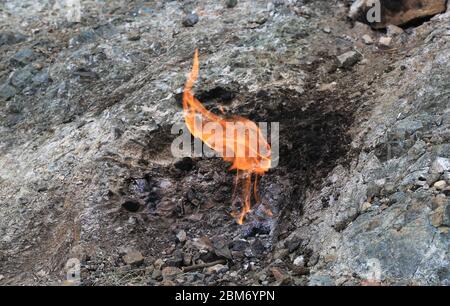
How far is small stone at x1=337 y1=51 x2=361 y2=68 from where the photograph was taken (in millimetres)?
5859

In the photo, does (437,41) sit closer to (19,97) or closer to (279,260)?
(279,260)

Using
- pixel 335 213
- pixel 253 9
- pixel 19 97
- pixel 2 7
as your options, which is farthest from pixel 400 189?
pixel 2 7

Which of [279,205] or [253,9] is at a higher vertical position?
[253,9]

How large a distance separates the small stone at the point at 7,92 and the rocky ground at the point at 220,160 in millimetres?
23

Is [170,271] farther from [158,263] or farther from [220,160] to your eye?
[220,160]

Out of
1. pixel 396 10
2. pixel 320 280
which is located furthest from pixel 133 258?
pixel 396 10

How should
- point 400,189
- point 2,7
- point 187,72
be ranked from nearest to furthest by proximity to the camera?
point 400,189 < point 187,72 < point 2,7

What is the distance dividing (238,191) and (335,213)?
92cm

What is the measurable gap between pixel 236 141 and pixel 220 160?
257 millimetres

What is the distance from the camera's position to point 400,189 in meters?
4.07

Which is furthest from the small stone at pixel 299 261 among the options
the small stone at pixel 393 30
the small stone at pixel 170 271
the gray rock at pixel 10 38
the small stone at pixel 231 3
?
the gray rock at pixel 10 38

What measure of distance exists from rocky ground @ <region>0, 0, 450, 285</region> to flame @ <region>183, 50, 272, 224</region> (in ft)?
0.34

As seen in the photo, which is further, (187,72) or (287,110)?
(187,72)

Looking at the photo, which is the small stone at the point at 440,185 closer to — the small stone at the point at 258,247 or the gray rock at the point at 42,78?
the small stone at the point at 258,247
